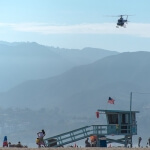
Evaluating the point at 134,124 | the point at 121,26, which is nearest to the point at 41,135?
the point at 134,124

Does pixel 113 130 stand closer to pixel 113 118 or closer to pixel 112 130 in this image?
pixel 112 130

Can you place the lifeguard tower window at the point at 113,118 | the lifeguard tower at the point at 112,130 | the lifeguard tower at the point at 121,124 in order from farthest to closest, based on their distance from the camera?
the lifeguard tower window at the point at 113,118 → the lifeguard tower at the point at 121,124 → the lifeguard tower at the point at 112,130

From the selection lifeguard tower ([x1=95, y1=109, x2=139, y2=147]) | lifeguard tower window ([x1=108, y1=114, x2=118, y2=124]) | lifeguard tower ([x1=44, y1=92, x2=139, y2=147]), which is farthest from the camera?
lifeguard tower window ([x1=108, y1=114, x2=118, y2=124])

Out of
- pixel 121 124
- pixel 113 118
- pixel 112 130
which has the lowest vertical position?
pixel 112 130

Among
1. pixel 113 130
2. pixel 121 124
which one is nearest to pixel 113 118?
pixel 121 124

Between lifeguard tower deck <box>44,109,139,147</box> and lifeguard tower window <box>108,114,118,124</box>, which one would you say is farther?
lifeguard tower window <box>108,114,118,124</box>

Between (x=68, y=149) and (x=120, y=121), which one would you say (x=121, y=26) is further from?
(x=68, y=149)

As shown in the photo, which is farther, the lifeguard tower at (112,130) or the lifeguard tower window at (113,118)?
the lifeguard tower window at (113,118)

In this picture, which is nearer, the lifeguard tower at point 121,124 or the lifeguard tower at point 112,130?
the lifeguard tower at point 112,130

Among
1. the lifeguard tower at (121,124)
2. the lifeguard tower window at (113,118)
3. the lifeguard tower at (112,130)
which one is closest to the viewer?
the lifeguard tower at (112,130)

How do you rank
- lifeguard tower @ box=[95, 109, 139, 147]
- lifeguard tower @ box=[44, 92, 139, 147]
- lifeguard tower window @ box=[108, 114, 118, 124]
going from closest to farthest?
lifeguard tower @ box=[44, 92, 139, 147] → lifeguard tower @ box=[95, 109, 139, 147] → lifeguard tower window @ box=[108, 114, 118, 124]

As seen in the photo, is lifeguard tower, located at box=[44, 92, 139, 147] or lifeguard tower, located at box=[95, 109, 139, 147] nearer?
lifeguard tower, located at box=[44, 92, 139, 147]
